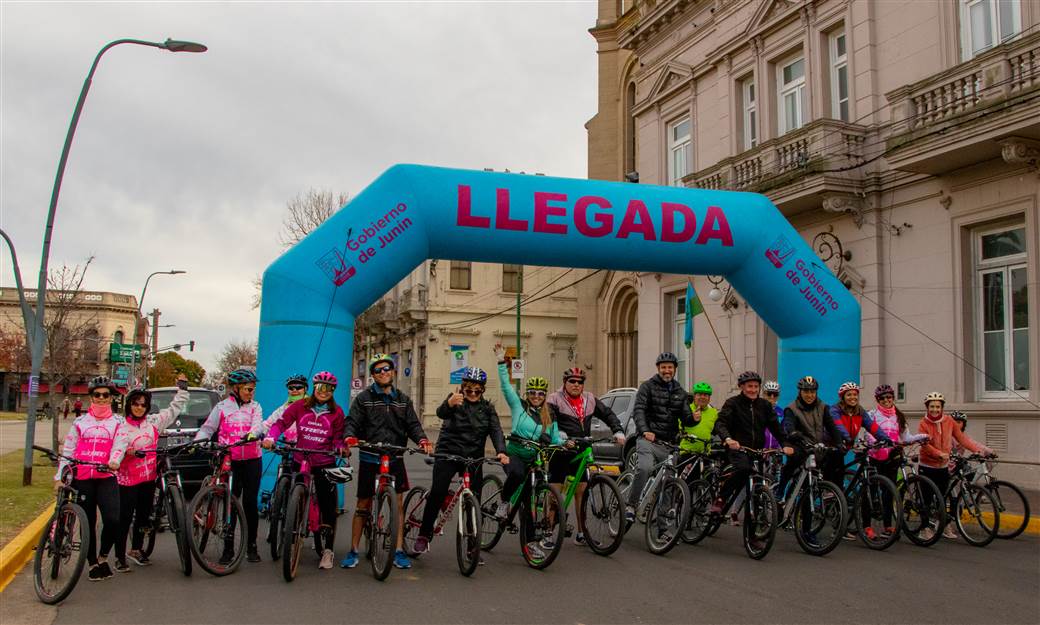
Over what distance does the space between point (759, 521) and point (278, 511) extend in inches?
173

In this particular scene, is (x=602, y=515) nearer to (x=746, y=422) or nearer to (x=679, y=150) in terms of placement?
(x=746, y=422)

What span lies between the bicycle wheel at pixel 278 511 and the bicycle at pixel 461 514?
3.45ft

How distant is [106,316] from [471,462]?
78276 mm

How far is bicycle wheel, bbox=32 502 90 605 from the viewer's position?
6.82m

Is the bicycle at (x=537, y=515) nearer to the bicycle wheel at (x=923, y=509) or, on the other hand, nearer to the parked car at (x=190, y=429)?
the bicycle wheel at (x=923, y=509)

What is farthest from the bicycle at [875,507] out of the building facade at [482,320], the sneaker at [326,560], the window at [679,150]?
the building facade at [482,320]

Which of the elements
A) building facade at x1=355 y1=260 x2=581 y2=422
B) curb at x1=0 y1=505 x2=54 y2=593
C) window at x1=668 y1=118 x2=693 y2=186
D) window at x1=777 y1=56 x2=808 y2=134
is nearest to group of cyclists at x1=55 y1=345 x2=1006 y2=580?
curb at x1=0 y1=505 x2=54 y2=593

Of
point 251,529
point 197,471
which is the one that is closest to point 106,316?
point 197,471

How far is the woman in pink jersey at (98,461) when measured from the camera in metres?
7.34

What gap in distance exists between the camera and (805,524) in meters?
9.12

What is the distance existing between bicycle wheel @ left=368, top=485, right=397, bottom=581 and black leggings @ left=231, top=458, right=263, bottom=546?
1258 mm

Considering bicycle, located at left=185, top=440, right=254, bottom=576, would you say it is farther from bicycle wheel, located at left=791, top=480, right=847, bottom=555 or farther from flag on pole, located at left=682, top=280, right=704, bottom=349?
flag on pole, located at left=682, top=280, right=704, bottom=349

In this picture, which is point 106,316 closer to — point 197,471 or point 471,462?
point 197,471

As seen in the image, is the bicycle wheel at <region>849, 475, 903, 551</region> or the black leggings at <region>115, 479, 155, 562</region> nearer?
the black leggings at <region>115, 479, 155, 562</region>
